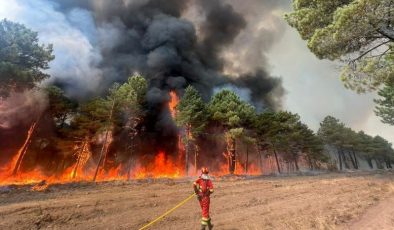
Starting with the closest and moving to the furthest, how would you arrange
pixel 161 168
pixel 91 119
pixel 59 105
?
pixel 59 105 < pixel 91 119 < pixel 161 168

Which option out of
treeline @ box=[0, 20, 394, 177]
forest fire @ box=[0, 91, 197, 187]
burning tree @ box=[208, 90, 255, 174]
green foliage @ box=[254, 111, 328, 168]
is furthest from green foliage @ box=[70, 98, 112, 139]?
green foliage @ box=[254, 111, 328, 168]

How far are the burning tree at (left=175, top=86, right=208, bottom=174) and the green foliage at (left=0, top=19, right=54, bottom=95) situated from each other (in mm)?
16868

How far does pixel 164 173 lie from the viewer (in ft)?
147

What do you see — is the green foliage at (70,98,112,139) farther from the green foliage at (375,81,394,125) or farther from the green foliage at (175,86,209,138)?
the green foliage at (375,81,394,125)

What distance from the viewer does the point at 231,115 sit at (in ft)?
125

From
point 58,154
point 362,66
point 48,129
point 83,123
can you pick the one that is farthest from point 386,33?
point 58,154

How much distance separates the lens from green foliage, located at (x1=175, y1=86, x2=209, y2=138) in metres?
37.0

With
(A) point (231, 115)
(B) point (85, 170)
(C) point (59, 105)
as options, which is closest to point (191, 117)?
(A) point (231, 115)

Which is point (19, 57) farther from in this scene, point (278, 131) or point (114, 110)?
point (278, 131)

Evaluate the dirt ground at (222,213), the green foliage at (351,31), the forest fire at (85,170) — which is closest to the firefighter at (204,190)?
the dirt ground at (222,213)

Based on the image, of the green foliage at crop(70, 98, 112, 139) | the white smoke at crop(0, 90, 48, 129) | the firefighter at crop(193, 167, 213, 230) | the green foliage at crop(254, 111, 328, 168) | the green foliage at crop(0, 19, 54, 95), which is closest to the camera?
the firefighter at crop(193, 167, 213, 230)

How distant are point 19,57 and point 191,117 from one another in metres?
19.9

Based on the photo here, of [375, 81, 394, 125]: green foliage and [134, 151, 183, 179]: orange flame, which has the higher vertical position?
[375, 81, 394, 125]: green foliage

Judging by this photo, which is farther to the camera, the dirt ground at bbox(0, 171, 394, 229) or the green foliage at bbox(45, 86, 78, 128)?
the green foliage at bbox(45, 86, 78, 128)
